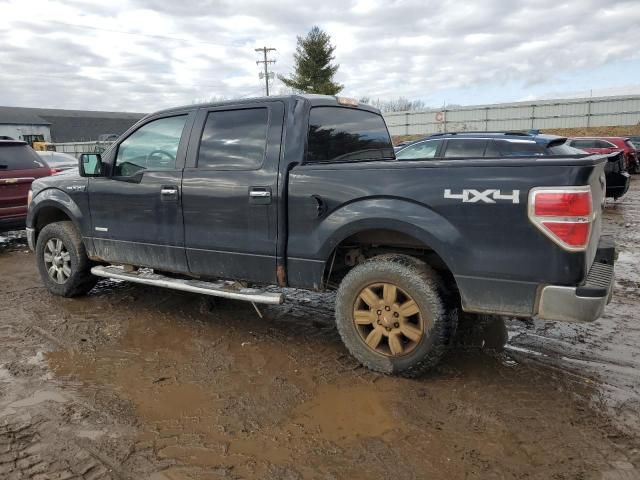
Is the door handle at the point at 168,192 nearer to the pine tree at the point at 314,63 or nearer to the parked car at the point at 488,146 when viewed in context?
the parked car at the point at 488,146

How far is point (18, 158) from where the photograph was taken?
8344 millimetres

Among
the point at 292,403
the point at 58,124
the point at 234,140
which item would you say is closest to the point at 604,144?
the point at 234,140

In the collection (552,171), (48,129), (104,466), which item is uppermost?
(48,129)

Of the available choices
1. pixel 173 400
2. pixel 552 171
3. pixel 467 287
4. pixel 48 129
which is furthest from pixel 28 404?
pixel 48 129

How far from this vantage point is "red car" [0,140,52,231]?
7878mm

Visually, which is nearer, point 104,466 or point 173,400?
point 104,466

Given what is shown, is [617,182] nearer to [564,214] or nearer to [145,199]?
[564,214]

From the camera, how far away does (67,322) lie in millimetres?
4820

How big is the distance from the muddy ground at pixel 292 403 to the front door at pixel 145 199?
68 centimetres

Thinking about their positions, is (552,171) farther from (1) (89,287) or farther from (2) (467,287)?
(1) (89,287)

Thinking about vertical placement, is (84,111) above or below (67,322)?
above

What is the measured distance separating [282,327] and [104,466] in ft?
7.19

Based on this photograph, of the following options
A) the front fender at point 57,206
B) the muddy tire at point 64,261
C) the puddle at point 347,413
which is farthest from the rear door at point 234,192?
the muddy tire at point 64,261

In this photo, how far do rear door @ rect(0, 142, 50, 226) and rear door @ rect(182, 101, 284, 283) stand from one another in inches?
204
